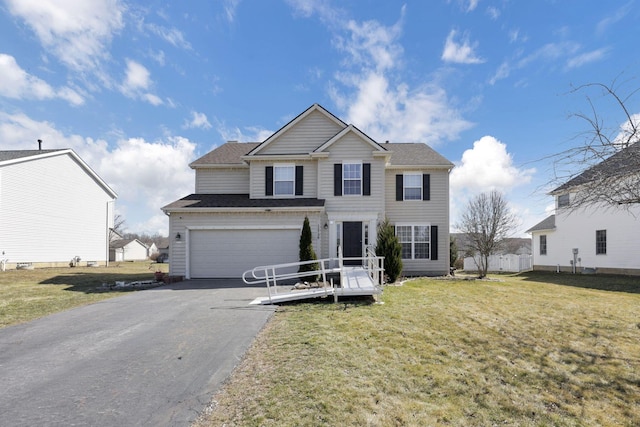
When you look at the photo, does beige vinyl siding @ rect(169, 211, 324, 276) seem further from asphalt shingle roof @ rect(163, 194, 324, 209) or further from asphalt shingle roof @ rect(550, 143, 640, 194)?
asphalt shingle roof @ rect(550, 143, 640, 194)

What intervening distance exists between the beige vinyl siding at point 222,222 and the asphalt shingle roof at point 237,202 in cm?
37

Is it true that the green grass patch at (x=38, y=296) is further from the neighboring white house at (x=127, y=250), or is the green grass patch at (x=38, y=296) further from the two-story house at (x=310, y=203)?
the neighboring white house at (x=127, y=250)

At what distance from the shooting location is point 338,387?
405cm

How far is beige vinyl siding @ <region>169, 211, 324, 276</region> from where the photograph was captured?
1469 cm

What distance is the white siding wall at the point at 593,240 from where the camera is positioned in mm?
17953

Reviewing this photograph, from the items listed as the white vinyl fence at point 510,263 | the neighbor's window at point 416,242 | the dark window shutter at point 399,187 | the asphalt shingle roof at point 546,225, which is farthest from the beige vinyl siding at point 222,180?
the asphalt shingle roof at point 546,225

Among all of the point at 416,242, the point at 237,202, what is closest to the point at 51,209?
the point at 237,202

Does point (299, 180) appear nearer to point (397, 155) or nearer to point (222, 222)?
point (222, 222)

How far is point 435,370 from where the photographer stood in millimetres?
4828

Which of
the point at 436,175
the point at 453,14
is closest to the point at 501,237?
the point at 436,175

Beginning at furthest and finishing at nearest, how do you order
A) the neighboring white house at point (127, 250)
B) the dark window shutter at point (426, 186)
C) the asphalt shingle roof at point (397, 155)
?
the neighboring white house at point (127, 250) → the asphalt shingle roof at point (397, 155) → the dark window shutter at point (426, 186)

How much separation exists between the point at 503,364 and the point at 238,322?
5233 mm

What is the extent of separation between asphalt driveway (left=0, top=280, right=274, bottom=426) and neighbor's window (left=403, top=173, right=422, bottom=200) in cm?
1092

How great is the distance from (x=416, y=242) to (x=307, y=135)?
26.1ft
